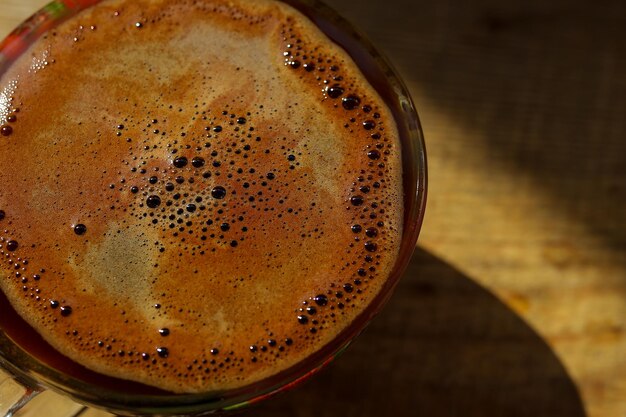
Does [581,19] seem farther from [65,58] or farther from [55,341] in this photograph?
[55,341]

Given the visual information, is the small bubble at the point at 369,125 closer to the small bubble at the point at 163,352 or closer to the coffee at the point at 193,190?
the coffee at the point at 193,190

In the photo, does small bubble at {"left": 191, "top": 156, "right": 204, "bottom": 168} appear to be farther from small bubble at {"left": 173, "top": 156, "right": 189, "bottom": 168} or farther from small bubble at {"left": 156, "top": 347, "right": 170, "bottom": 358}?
small bubble at {"left": 156, "top": 347, "right": 170, "bottom": 358}

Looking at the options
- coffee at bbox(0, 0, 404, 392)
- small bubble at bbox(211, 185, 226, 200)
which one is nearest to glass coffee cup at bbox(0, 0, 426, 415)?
coffee at bbox(0, 0, 404, 392)

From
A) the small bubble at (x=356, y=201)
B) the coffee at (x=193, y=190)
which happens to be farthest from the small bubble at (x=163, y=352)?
the small bubble at (x=356, y=201)

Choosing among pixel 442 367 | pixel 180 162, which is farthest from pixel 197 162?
pixel 442 367

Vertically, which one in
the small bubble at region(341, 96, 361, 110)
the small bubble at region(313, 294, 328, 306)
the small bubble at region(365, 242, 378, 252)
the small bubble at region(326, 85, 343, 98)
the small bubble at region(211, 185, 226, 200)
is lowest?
the small bubble at region(313, 294, 328, 306)

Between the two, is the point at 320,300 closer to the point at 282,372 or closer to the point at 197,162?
the point at 282,372

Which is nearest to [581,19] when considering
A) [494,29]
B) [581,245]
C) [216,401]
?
[494,29]
